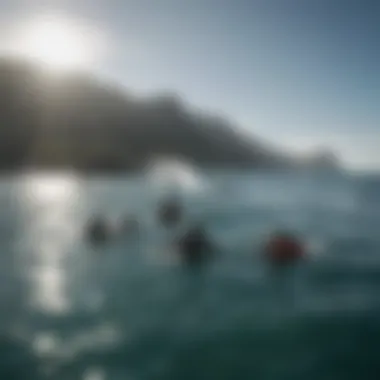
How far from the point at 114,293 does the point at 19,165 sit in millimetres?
26602

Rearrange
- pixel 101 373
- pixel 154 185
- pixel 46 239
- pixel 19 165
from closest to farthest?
pixel 101 373, pixel 46 239, pixel 19 165, pixel 154 185

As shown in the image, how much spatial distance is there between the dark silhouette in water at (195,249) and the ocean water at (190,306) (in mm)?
554

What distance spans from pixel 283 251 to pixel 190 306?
19.8 ft

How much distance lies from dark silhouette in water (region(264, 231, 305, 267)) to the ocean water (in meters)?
0.58

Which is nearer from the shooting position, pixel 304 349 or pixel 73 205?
pixel 304 349

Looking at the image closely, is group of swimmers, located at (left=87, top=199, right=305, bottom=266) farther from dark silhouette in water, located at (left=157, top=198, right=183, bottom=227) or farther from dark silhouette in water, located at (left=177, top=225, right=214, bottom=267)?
dark silhouette in water, located at (left=157, top=198, right=183, bottom=227)

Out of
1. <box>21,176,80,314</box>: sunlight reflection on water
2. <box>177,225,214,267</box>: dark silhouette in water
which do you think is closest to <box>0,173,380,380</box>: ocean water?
A: <box>21,176,80,314</box>: sunlight reflection on water

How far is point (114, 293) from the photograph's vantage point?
49.2ft

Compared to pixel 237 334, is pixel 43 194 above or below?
above

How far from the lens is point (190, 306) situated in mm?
14078

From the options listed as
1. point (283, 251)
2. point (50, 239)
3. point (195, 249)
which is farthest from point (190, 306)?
point (50, 239)

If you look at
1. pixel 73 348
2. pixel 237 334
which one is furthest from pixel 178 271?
pixel 73 348

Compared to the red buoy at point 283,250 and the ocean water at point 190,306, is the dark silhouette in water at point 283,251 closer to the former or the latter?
the red buoy at point 283,250

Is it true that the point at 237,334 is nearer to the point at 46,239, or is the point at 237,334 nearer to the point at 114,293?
the point at 114,293
